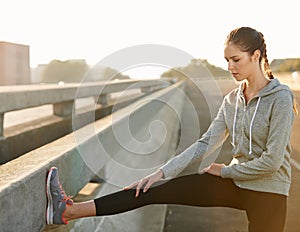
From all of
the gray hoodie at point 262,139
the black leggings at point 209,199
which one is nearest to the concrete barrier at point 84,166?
the black leggings at point 209,199

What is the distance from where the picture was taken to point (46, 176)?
2930mm

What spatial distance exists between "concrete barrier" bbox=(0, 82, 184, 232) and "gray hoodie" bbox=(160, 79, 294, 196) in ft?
2.22

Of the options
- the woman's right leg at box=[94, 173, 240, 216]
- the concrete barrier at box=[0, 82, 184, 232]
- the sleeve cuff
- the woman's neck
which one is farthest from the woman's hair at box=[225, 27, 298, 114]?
the concrete barrier at box=[0, 82, 184, 232]

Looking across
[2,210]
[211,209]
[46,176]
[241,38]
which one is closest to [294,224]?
[211,209]

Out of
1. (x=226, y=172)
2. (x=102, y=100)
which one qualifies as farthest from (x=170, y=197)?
(x=102, y=100)

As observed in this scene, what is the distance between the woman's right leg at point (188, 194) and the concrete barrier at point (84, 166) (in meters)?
0.41

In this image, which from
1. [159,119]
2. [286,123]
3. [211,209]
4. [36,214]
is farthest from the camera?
[159,119]

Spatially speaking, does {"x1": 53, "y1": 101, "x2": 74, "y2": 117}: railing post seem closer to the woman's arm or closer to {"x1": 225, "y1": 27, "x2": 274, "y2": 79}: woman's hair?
{"x1": 225, "y1": 27, "x2": 274, "y2": 79}: woman's hair

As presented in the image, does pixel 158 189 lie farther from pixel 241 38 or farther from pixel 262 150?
pixel 241 38

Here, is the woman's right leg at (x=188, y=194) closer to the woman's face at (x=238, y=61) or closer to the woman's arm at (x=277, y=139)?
the woman's arm at (x=277, y=139)

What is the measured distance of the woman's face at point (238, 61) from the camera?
3.30 meters

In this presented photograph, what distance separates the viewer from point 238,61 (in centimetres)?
332

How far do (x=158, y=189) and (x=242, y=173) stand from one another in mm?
591

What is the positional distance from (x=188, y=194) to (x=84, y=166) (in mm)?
804
